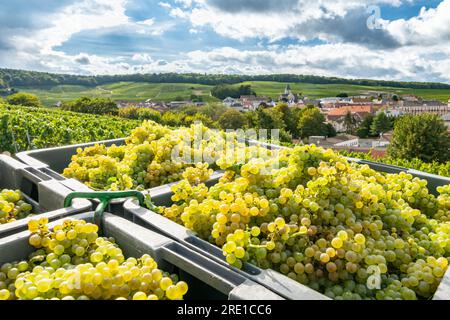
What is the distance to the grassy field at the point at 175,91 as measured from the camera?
8269cm

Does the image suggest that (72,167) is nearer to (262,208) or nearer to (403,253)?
(262,208)

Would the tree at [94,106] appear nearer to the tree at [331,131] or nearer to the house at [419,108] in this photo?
the tree at [331,131]

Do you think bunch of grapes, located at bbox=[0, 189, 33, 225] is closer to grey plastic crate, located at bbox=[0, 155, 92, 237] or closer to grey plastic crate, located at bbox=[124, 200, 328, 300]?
grey plastic crate, located at bbox=[0, 155, 92, 237]

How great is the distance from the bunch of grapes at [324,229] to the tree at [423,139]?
31.4 m

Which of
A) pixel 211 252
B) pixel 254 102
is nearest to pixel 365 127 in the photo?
pixel 254 102

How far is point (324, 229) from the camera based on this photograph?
166 cm

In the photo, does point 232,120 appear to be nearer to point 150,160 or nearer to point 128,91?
point 128,91

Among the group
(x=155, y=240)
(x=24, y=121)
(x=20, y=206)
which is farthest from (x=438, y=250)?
(x=24, y=121)

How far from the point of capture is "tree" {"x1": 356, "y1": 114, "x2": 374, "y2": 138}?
8712 centimetres

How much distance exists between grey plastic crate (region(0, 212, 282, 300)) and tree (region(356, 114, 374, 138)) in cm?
9194

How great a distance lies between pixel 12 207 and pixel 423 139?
112 feet

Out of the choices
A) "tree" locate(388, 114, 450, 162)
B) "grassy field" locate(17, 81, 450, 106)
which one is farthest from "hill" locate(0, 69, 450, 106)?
"tree" locate(388, 114, 450, 162)

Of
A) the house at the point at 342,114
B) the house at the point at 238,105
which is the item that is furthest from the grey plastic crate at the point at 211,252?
the house at the point at 238,105
